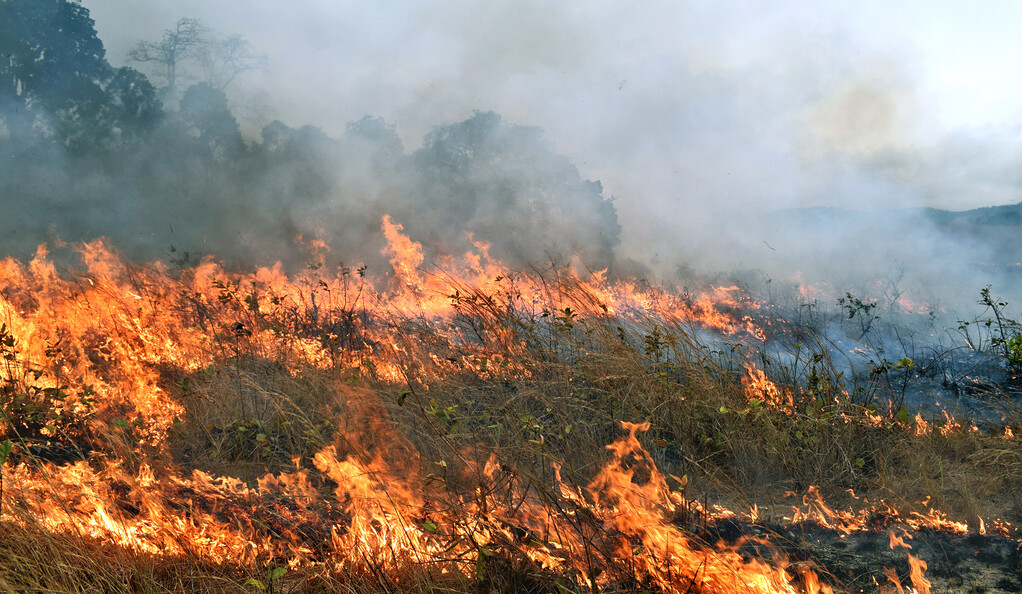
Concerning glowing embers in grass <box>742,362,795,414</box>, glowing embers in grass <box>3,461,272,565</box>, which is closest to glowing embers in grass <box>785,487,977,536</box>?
glowing embers in grass <box>742,362,795,414</box>

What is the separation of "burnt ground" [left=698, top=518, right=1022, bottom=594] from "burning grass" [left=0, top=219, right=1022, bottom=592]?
1.3 inches

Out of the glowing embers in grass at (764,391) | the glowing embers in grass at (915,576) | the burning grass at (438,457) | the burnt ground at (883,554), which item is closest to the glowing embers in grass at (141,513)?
the burning grass at (438,457)

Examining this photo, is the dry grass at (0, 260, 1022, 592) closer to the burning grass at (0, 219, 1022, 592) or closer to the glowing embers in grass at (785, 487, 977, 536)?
the burning grass at (0, 219, 1022, 592)

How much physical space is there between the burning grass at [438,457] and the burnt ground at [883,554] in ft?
0.11

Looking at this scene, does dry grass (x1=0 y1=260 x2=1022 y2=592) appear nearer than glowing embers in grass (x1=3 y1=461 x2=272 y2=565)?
Yes

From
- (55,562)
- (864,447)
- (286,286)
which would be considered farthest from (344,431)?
(286,286)

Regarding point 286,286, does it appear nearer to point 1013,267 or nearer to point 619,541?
point 619,541

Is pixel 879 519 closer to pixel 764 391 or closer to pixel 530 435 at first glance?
Answer: pixel 764 391

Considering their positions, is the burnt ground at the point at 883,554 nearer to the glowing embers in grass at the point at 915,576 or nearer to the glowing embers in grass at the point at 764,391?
the glowing embers in grass at the point at 915,576

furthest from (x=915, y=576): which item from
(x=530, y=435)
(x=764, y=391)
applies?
(x=530, y=435)

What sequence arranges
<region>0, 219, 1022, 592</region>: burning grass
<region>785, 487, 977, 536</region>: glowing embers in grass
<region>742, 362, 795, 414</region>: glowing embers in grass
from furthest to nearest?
1. <region>742, 362, 795, 414</region>: glowing embers in grass
2. <region>785, 487, 977, 536</region>: glowing embers in grass
3. <region>0, 219, 1022, 592</region>: burning grass

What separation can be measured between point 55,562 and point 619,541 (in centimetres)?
231

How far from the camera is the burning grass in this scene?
6.97 feet

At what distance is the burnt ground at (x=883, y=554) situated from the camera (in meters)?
2.22
